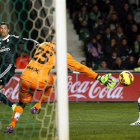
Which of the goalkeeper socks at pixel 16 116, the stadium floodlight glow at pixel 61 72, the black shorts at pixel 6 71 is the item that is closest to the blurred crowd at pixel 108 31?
the black shorts at pixel 6 71

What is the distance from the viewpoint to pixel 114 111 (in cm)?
1137

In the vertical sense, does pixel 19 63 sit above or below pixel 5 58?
above

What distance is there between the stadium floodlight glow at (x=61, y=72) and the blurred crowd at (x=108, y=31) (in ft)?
28.0

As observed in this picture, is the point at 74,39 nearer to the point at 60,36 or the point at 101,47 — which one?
the point at 101,47

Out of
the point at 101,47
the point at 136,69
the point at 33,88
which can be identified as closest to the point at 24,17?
the point at 101,47

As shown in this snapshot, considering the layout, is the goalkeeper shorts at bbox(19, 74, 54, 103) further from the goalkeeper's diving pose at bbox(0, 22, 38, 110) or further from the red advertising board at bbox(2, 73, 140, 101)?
the red advertising board at bbox(2, 73, 140, 101)

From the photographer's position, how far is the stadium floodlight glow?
5.74 meters

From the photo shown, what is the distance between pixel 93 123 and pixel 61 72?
3.33 metres

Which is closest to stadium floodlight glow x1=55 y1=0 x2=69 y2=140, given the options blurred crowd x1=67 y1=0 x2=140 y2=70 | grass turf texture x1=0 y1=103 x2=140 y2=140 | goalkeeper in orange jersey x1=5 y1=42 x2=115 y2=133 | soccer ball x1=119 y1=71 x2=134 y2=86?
grass turf texture x1=0 y1=103 x2=140 y2=140

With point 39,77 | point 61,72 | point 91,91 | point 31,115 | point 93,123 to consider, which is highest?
point 91,91

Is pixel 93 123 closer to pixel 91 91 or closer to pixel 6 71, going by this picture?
pixel 6 71

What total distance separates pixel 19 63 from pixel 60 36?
835 centimetres

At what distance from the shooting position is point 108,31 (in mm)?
14984

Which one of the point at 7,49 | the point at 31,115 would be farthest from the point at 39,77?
the point at 31,115
